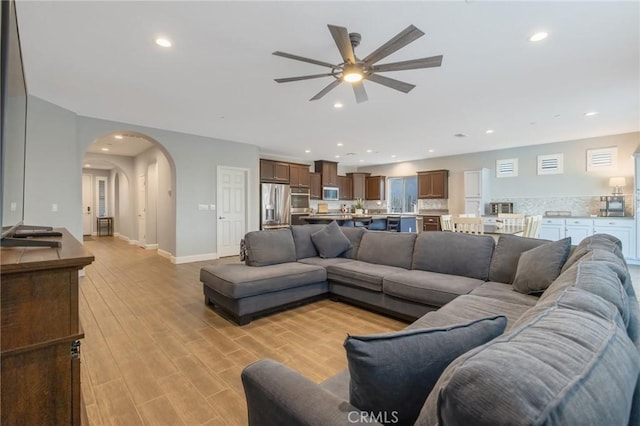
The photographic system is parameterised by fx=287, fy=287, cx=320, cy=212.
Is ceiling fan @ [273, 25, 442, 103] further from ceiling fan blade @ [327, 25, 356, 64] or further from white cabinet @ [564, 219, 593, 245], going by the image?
white cabinet @ [564, 219, 593, 245]

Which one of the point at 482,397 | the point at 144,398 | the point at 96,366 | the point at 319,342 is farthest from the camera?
the point at 319,342

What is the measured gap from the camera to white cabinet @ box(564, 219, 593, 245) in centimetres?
595

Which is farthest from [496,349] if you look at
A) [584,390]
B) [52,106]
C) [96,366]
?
[52,106]

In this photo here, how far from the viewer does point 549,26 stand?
236cm

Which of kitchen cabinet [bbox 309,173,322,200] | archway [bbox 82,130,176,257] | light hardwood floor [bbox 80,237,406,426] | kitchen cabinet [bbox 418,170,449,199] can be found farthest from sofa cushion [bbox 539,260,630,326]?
kitchen cabinet [bbox 309,173,322,200]

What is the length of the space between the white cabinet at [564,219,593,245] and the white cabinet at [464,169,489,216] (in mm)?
1836

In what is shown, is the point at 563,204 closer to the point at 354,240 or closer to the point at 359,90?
the point at 354,240

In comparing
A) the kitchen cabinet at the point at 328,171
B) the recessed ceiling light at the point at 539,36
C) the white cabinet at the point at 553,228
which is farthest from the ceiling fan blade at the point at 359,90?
the kitchen cabinet at the point at 328,171

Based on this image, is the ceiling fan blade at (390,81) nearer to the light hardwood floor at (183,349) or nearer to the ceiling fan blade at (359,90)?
the ceiling fan blade at (359,90)

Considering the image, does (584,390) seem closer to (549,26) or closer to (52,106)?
(549,26)

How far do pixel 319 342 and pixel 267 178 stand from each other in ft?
18.6

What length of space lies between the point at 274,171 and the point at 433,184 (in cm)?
481

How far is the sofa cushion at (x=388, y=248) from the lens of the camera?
11.2ft

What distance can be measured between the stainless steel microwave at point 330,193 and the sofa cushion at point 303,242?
537 cm
